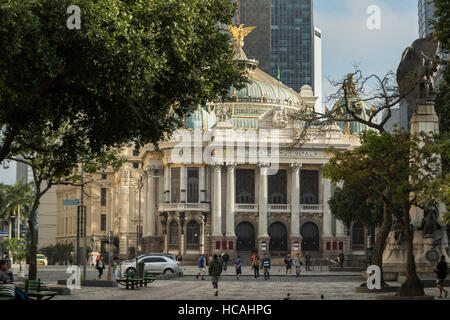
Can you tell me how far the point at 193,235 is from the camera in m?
99.2

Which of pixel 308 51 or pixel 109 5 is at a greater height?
pixel 308 51

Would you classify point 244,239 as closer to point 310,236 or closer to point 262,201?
point 262,201

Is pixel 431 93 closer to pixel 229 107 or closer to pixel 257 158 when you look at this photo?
pixel 257 158

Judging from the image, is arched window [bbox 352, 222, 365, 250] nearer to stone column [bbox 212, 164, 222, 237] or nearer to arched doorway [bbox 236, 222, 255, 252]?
arched doorway [bbox 236, 222, 255, 252]

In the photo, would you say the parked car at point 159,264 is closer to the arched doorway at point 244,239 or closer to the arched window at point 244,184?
the arched doorway at point 244,239

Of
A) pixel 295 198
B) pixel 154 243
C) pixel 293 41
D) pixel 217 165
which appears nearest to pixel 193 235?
pixel 217 165

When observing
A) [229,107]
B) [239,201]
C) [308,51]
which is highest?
[308,51]

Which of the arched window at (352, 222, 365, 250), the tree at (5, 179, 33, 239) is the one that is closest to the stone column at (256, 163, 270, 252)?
the arched window at (352, 222, 365, 250)

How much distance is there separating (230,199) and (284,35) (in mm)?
77131

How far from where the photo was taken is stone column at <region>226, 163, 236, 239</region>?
99.2m

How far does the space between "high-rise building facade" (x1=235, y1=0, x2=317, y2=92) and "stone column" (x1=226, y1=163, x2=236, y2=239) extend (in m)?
73.7

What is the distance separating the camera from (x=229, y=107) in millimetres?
107312

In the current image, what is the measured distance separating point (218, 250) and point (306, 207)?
44.2ft
